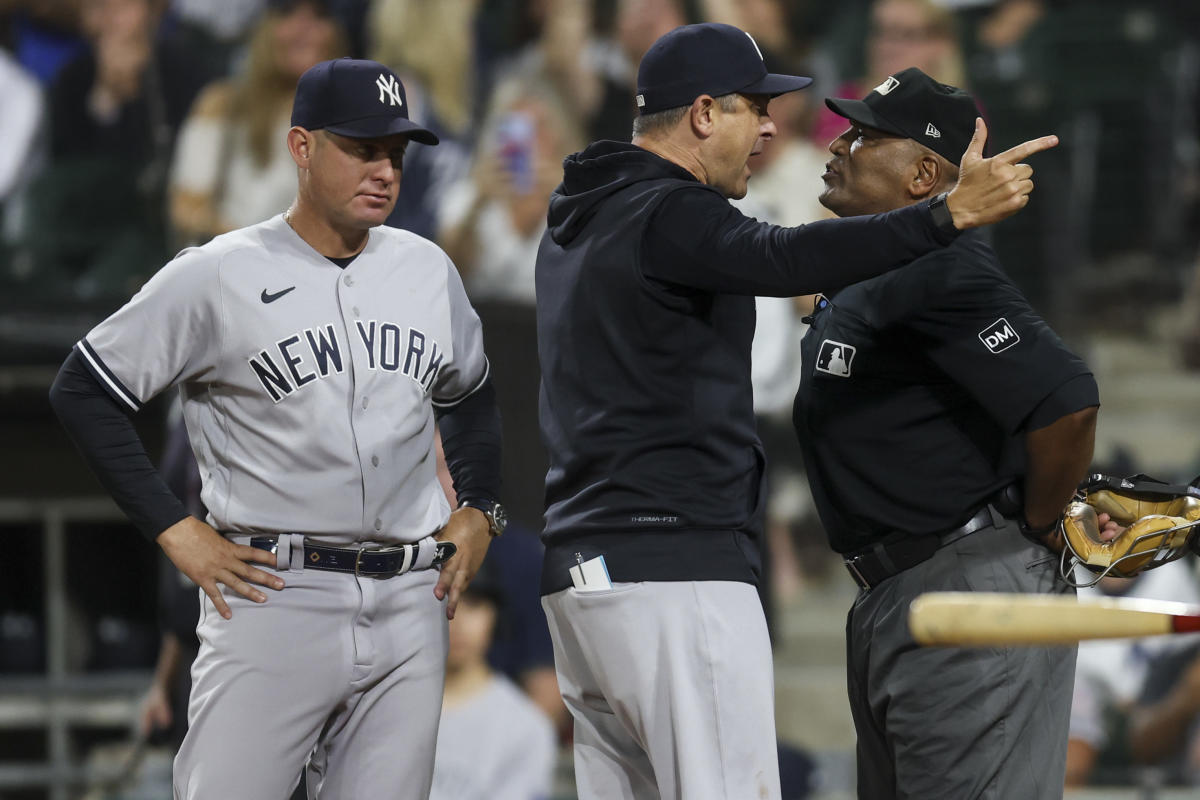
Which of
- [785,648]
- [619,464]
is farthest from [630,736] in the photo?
[785,648]

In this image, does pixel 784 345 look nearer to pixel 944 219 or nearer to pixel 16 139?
pixel 944 219

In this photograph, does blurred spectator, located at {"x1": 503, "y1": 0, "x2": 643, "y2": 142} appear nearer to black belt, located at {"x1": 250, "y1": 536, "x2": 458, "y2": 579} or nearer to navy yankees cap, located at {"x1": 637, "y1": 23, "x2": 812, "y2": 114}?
navy yankees cap, located at {"x1": 637, "y1": 23, "x2": 812, "y2": 114}

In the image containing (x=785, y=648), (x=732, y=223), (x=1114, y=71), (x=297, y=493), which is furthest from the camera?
(x=1114, y=71)

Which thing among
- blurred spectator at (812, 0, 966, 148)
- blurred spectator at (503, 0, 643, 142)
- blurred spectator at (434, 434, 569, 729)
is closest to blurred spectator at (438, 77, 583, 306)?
blurred spectator at (503, 0, 643, 142)

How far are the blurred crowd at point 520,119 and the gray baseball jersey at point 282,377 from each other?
136 inches

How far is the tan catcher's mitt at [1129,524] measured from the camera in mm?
2680

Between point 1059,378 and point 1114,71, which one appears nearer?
point 1059,378

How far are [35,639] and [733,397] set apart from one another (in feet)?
18.3

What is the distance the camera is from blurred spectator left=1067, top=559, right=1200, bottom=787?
5281mm

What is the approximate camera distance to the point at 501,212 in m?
6.53

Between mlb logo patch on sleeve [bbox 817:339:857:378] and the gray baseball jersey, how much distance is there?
73cm

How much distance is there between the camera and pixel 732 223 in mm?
2350

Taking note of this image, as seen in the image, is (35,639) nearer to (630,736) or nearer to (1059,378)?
(630,736)

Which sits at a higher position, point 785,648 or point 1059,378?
point 1059,378
